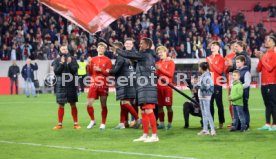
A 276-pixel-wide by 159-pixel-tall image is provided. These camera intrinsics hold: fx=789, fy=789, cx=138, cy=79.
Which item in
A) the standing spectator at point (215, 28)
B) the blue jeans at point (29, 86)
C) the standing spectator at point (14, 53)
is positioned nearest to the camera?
the blue jeans at point (29, 86)

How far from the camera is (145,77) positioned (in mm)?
16906

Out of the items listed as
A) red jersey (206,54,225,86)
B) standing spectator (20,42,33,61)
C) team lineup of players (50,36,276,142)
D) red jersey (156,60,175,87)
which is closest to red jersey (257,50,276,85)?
team lineup of players (50,36,276,142)

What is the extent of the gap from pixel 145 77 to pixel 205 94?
5.45ft

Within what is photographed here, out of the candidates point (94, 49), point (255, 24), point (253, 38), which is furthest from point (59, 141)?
point (255, 24)

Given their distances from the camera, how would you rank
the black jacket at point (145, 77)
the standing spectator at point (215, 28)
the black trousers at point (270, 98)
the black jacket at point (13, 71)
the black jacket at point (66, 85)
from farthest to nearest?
the standing spectator at point (215, 28), the black jacket at point (13, 71), the black jacket at point (66, 85), the black trousers at point (270, 98), the black jacket at point (145, 77)

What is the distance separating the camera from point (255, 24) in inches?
2122

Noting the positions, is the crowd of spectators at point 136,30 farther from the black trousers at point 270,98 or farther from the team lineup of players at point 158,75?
the black trousers at point 270,98

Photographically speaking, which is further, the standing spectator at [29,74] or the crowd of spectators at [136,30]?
the crowd of spectators at [136,30]

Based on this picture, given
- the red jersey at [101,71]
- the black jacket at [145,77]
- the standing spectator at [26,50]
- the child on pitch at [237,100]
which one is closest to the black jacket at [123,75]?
the red jersey at [101,71]

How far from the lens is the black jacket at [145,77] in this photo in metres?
16.7

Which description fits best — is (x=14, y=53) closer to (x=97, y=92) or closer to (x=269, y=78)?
(x=97, y=92)

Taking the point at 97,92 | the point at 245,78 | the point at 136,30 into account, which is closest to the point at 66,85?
the point at 97,92

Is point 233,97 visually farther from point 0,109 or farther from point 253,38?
point 253,38

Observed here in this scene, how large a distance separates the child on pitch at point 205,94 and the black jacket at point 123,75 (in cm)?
237
